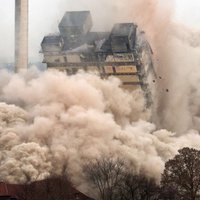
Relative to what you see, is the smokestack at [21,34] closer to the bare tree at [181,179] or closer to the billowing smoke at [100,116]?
the billowing smoke at [100,116]

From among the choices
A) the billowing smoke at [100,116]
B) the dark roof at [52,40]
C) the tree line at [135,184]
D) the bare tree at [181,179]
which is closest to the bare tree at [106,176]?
the tree line at [135,184]

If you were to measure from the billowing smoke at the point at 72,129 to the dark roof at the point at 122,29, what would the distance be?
182 inches

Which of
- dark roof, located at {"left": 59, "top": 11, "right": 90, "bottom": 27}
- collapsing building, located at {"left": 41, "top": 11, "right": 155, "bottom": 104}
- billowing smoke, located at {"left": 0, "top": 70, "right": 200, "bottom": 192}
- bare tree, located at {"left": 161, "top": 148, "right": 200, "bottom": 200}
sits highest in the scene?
dark roof, located at {"left": 59, "top": 11, "right": 90, "bottom": 27}

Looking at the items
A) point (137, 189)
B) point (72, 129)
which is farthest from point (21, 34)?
point (137, 189)

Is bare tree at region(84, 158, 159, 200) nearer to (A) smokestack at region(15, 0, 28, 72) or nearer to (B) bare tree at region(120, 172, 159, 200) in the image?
(B) bare tree at region(120, 172, 159, 200)

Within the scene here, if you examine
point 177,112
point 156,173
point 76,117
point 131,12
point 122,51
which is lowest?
point 156,173

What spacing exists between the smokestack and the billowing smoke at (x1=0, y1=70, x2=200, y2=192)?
2817mm

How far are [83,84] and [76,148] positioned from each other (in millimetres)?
7546

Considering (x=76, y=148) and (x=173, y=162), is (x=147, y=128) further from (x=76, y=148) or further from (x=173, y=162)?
(x=173, y=162)

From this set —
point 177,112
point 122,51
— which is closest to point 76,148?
point 122,51

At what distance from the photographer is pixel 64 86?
157ft

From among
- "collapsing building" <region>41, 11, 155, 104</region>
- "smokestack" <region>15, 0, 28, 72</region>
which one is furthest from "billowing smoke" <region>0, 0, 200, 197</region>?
"smokestack" <region>15, 0, 28, 72</region>

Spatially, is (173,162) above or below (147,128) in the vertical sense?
below

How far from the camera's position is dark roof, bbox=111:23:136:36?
172ft
